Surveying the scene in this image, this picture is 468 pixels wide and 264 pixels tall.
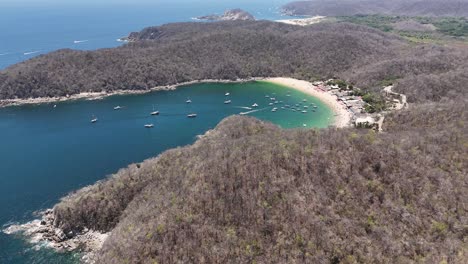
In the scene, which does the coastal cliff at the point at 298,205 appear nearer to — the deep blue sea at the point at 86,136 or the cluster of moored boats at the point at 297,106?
the deep blue sea at the point at 86,136

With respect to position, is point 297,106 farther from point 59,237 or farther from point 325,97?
point 59,237

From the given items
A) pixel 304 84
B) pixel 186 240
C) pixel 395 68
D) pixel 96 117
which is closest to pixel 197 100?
pixel 96 117

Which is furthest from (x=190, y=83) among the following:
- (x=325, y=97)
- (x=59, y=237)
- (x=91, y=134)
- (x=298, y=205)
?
(x=298, y=205)

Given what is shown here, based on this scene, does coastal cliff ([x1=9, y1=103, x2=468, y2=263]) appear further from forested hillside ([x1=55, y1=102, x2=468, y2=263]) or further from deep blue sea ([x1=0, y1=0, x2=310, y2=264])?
deep blue sea ([x1=0, y1=0, x2=310, y2=264])

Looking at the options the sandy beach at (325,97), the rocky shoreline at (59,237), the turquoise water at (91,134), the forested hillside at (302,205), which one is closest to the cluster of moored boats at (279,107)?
the turquoise water at (91,134)

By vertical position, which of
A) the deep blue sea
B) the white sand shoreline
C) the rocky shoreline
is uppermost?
the white sand shoreline

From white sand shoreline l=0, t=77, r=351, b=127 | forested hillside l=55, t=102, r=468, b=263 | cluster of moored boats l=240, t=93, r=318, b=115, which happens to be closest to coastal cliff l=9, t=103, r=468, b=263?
forested hillside l=55, t=102, r=468, b=263

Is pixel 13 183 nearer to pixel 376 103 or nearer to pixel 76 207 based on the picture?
pixel 76 207
